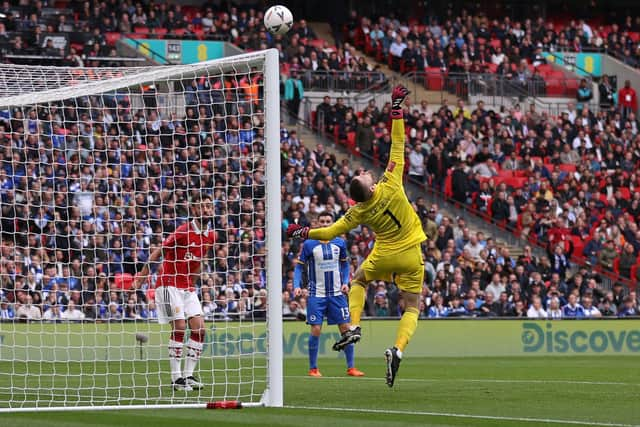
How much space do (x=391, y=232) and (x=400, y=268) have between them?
15.7 inches

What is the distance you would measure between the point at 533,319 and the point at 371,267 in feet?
43.3

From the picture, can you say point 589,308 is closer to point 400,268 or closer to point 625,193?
point 625,193

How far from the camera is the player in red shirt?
14273mm

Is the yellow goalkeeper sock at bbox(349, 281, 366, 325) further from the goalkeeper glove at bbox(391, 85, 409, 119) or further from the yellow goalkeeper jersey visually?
the goalkeeper glove at bbox(391, 85, 409, 119)

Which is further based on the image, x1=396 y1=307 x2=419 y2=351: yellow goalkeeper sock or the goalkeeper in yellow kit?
x1=396 y1=307 x2=419 y2=351: yellow goalkeeper sock

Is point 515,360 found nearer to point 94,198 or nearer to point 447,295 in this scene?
point 447,295

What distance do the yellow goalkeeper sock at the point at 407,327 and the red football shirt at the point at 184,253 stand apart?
98.2 inches

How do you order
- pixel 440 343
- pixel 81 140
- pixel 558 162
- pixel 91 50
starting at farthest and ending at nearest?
pixel 558 162
pixel 91 50
pixel 440 343
pixel 81 140

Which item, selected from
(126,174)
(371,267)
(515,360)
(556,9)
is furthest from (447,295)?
(556,9)

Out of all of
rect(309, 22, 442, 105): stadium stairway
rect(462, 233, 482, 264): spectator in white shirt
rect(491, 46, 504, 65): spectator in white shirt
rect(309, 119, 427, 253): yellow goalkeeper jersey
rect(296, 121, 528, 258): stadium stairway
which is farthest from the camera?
rect(491, 46, 504, 65): spectator in white shirt

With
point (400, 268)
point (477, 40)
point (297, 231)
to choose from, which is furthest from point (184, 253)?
point (477, 40)

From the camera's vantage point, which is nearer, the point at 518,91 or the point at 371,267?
the point at 371,267

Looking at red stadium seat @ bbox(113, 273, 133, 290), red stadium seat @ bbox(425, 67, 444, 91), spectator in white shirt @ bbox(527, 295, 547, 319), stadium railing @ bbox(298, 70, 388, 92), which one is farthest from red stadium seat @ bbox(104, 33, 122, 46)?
red stadium seat @ bbox(113, 273, 133, 290)

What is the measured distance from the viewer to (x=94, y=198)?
20.7 m
